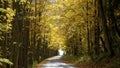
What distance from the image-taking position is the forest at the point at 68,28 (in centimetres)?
2022

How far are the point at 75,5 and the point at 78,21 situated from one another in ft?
7.40

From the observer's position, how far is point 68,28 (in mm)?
45906

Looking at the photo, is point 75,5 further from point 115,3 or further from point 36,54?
point 36,54

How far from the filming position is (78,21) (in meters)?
34.7

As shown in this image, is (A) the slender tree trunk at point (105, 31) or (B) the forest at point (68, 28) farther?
(A) the slender tree trunk at point (105, 31)

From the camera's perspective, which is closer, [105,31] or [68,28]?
[105,31]

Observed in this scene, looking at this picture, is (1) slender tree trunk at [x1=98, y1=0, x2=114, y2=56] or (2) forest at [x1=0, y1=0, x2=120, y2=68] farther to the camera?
(1) slender tree trunk at [x1=98, y1=0, x2=114, y2=56]

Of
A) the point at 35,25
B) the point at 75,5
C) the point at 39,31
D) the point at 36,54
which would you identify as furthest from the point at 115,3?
the point at 36,54

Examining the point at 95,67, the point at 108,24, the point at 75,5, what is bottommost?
the point at 95,67

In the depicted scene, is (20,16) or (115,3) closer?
(115,3)

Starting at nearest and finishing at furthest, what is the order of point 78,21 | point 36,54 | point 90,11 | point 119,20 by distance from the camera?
point 119,20
point 90,11
point 78,21
point 36,54

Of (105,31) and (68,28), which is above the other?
(68,28)

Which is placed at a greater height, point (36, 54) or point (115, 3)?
point (115, 3)

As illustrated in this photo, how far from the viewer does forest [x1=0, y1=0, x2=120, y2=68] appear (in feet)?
66.3
